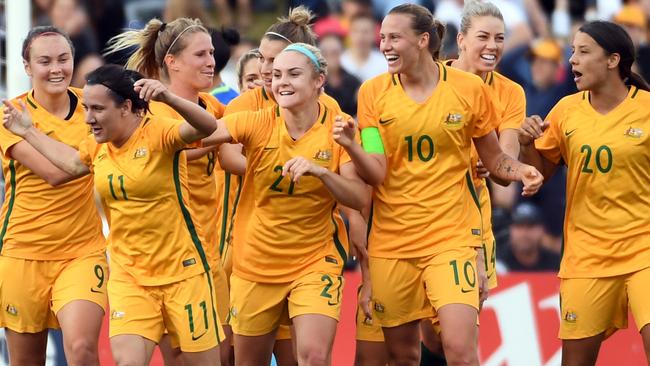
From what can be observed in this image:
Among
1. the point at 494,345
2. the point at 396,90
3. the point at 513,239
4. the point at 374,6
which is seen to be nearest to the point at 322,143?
the point at 396,90

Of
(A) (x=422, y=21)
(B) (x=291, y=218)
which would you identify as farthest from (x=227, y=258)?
(A) (x=422, y=21)

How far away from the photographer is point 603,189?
29.1 feet

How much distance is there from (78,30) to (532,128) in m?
7.66

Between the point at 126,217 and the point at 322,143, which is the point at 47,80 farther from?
the point at 322,143

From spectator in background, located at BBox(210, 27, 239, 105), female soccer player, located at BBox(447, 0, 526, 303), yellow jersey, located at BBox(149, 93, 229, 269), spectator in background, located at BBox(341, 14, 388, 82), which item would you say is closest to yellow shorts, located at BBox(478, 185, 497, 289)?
female soccer player, located at BBox(447, 0, 526, 303)

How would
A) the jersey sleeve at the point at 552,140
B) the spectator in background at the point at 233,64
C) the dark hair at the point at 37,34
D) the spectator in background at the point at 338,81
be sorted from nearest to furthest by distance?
the jersey sleeve at the point at 552,140 → the dark hair at the point at 37,34 → the spectator in background at the point at 338,81 → the spectator in background at the point at 233,64

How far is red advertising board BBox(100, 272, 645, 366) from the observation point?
478 inches

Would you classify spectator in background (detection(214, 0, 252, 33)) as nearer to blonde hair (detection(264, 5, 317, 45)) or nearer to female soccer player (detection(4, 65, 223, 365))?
blonde hair (detection(264, 5, 317, 45))

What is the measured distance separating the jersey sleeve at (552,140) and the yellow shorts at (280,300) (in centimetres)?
153

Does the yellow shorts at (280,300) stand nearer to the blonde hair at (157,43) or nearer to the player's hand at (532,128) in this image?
the player's hand at (532,128)

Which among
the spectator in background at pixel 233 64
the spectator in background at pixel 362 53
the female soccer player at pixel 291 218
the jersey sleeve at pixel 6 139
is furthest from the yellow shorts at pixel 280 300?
the spectator in background at pixel 362 53

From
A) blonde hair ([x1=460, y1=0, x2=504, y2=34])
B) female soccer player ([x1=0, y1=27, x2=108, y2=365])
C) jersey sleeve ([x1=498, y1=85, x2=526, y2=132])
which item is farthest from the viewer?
blonde hair ([x1=460, y1=0, x2=504, y2=34])

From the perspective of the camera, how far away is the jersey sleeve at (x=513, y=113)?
988 centimetres

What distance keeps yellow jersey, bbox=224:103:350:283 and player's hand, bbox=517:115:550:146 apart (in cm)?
111
